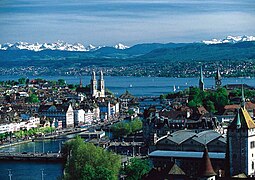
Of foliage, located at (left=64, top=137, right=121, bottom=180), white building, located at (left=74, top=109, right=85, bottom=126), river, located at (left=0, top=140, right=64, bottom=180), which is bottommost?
river, located at (left=0, top=140, right=64, bottom=180)

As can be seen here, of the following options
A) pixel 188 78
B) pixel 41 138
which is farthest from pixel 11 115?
pixel 188 78

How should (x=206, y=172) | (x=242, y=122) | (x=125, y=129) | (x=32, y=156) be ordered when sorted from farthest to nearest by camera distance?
(x=125, y=129) → (x=32, y=156) → (x=242, y=122) → (x=206, y=172)

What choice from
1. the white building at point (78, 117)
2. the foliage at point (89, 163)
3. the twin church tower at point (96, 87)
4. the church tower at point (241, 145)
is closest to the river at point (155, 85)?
the twin church tower at point (96, 87)

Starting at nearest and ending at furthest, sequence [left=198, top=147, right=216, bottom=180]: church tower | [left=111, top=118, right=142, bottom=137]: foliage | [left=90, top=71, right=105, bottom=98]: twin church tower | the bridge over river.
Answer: [left=198, top=147, right=216, bottom=180]: church tower
the bridge over river
[left=111, top=118, right=142, bottom=137]: foliage
[left=90, top=71, right=105, bottom=98]: twin church tower

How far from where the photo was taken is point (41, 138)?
41438 mm

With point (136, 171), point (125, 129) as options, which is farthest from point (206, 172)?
point (125, 129)

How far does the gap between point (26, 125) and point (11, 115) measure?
3.36 m

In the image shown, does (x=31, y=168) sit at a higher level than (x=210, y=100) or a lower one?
lower

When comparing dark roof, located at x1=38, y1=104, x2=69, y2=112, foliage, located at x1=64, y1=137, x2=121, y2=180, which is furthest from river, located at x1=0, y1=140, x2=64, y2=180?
dark roof, located at x1=38, y1=104, x2=69, y2=112

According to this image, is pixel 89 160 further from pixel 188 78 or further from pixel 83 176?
pixel 188 78

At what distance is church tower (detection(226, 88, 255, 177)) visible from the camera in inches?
697

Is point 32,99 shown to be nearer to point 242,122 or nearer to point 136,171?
point 136,171

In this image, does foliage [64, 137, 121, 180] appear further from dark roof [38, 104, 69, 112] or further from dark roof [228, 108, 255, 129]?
dark roof [38, 104, 69, 112]

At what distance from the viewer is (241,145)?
17750mm
